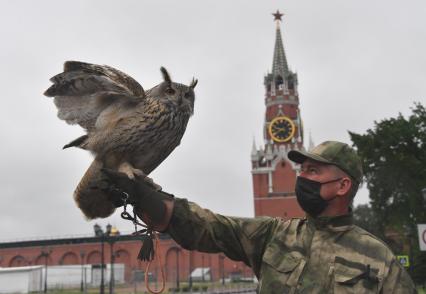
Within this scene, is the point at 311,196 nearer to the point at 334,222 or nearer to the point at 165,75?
the point at 334,222

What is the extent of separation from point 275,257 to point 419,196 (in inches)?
1085

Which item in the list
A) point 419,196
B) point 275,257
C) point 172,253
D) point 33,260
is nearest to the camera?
point 275,257

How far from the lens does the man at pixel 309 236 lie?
2914mm

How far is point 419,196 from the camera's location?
28.2 meters

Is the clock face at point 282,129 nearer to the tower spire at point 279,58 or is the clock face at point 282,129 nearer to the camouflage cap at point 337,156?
the tower spire at point 279,58

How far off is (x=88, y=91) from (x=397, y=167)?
2737cm

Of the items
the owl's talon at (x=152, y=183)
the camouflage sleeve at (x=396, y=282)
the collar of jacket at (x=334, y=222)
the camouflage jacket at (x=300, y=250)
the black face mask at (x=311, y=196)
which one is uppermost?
the owl's talon at (x=152, y=183)

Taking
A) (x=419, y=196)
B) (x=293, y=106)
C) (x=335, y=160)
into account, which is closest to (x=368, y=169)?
(x=419, y=196)

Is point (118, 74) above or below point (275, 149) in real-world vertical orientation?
below

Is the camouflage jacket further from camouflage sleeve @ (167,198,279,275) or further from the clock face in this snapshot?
the clock face

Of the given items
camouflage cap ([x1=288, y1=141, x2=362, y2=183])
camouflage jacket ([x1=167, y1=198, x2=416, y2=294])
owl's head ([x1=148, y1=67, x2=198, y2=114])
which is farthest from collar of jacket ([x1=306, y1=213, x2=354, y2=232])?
owl's head ([x1=148, y1=67, x2=198, y2=114])

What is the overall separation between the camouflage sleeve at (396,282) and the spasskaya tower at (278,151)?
61.2 m

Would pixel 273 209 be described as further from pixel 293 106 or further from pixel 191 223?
pixel 191 223

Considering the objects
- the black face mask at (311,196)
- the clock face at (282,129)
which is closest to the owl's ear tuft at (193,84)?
the black face mask at (311,196)
